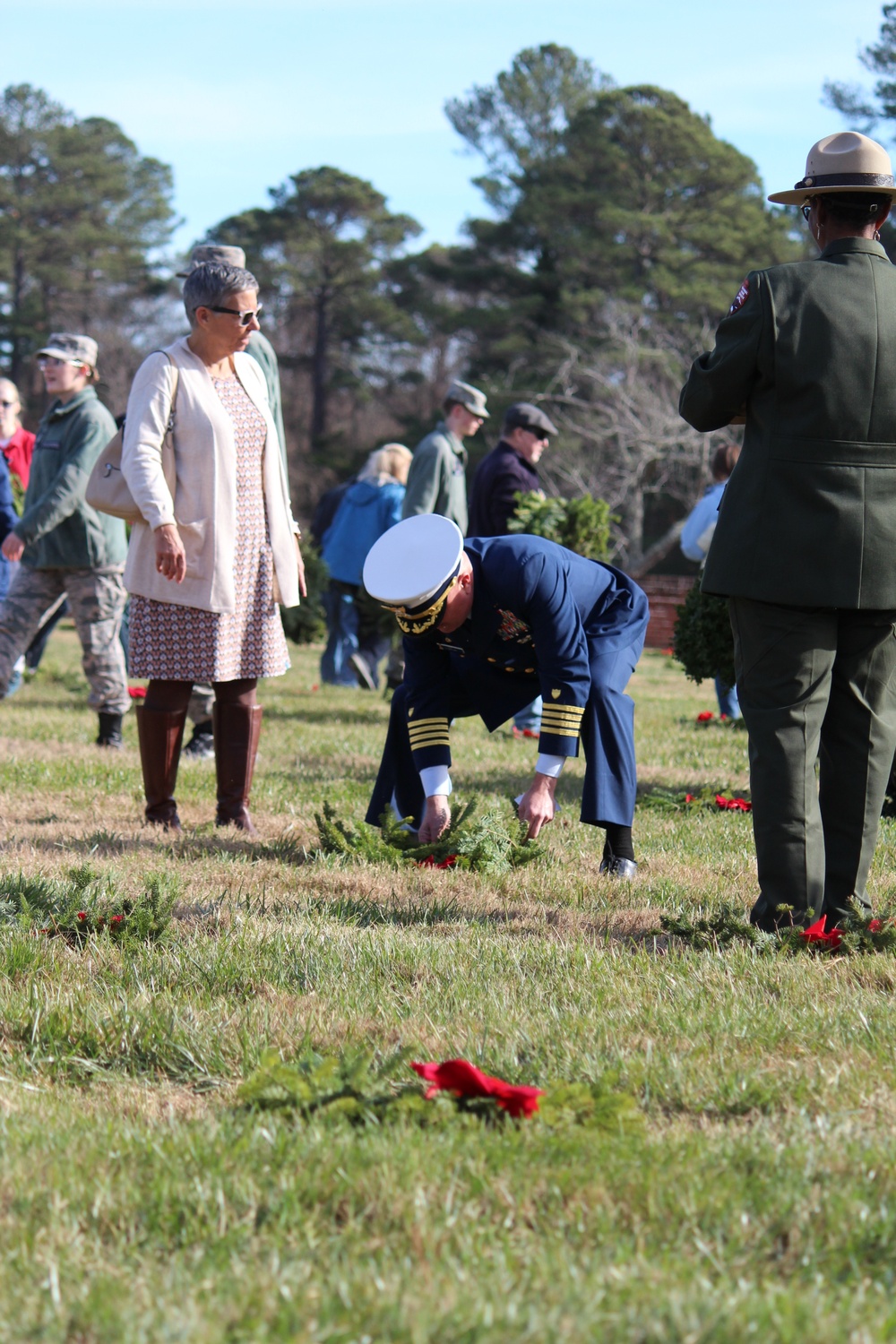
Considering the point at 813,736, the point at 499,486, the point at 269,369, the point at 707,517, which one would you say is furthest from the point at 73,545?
the point at 813,736

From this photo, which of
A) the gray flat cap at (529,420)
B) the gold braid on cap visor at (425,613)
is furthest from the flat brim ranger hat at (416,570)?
the gray flat cap at (529,420)

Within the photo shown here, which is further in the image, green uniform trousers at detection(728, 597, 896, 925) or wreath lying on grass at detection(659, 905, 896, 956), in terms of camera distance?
green uniform trousers at detection(728, 597, 896, 925)

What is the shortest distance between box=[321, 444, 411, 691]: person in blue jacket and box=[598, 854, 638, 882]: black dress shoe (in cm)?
654

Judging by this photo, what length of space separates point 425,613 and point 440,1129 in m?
1.88

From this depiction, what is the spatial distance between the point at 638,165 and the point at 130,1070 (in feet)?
130

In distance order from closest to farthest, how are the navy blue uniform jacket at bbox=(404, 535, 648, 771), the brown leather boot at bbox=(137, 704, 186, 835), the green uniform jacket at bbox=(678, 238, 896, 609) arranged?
the green uniform jacket at bbox=(678, 238, 896, 609) → the navy blue uniform jacket at bbox=(404, 535, 648, 771) → the brown leather boot at bbox=(137, 704, 186, 835)

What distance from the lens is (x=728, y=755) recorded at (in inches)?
326

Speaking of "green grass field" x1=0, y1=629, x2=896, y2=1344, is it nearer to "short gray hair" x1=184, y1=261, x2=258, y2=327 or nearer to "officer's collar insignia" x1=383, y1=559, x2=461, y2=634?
"officer's collar insignia" x1=383, y1=559, x2=461, y2=634

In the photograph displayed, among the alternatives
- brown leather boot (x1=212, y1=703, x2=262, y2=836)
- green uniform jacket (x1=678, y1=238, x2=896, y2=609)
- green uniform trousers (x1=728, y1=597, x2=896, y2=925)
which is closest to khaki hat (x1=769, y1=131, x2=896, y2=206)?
green uniform jacket (x1=678, y1=238, x2=896, y2=609)

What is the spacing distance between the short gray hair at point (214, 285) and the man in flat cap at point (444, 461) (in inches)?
160

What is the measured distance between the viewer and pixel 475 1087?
2.59 meters

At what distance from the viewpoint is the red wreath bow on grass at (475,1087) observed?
254 cm

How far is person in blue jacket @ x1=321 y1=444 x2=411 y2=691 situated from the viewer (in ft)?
37.6

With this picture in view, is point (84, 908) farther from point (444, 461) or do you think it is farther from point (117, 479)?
point (444, 461)
